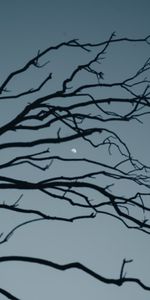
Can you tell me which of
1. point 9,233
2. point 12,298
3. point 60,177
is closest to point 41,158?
point 60,177

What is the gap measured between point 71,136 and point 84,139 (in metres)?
0.76

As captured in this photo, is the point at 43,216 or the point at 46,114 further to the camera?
the point at 46,114

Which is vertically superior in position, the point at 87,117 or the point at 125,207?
the point at 87,117

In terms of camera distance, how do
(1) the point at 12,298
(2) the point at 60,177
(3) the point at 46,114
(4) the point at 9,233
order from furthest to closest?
(3) the point at 46,114 → (2) the point at 60,177 → (4) the point at 9,233 → (1) the point at 12,298

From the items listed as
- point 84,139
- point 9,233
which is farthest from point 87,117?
point 9,233

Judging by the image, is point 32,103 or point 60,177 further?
point 32,103

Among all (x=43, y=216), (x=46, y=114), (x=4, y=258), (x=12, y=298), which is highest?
(x=46, y=114)

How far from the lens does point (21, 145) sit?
5070mm

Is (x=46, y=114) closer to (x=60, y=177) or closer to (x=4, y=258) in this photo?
(x=60, y=177)

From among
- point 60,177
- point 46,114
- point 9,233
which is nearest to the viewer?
point 9,233

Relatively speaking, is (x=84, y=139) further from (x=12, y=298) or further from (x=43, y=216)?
(x=12, y=298)

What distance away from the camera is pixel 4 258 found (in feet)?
15.2

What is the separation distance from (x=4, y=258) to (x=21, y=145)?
124 cm

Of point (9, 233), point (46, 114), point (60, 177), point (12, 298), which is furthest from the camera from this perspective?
point (46, 114)
